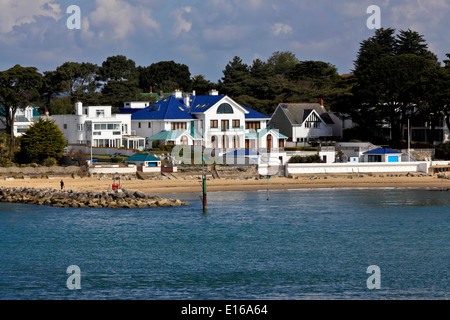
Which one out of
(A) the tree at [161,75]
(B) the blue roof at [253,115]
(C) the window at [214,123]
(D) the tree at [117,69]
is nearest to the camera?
(C) the window at [214,123]

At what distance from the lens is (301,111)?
96438mm

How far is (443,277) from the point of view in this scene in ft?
129

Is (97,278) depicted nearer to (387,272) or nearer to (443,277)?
(387,272)

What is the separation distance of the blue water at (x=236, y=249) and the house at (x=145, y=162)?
8894 millimetres

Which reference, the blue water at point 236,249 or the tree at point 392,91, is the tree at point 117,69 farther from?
the blue water at point 236,249

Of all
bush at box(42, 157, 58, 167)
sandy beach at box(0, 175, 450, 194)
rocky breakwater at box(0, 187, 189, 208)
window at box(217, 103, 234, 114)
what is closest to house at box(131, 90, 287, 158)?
window at box(217, 103, 234, 114)

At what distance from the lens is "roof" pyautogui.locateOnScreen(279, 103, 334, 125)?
312 feet

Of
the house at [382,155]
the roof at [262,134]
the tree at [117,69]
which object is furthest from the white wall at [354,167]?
the tree at [117,69]

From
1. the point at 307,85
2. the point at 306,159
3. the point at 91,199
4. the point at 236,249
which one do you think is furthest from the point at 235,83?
the point at 236,249

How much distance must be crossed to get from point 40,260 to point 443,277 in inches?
904

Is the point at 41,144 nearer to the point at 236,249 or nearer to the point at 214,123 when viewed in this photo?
the point at 214,123

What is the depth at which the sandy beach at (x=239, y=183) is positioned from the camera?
69812mm

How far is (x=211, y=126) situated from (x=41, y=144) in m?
21.8

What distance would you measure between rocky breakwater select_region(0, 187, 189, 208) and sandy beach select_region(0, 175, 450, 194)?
11.9 feet
